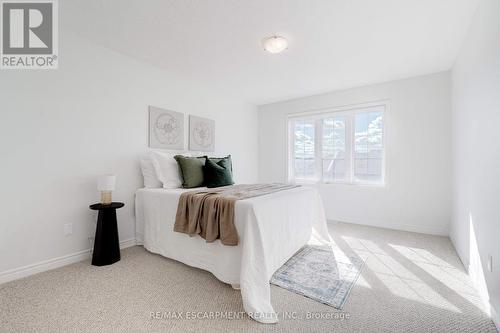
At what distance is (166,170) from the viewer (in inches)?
113

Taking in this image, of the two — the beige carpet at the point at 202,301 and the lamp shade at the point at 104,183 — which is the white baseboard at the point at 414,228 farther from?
the lamp shade at the point at 104,183

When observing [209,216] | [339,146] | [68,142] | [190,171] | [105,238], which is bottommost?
[105,238]

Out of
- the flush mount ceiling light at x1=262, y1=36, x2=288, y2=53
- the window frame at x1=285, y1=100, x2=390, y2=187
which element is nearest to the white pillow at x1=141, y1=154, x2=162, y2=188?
the flush mount ceiling light at x1=262, y1=36, x2=288, y2=53

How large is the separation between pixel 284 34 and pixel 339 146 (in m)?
2.50

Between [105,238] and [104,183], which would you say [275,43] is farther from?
[105,238]

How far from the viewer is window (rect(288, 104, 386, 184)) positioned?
3854mm

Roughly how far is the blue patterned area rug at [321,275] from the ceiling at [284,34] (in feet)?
7.68

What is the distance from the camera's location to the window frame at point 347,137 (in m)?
3.74

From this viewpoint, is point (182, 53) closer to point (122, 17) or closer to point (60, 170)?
point (122, 17)

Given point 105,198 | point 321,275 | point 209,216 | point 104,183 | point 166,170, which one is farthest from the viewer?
point 166,170

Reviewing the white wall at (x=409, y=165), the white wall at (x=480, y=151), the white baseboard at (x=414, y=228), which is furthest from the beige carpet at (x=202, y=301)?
the white wall at (x=409, y=165)

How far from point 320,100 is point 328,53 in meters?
1.64

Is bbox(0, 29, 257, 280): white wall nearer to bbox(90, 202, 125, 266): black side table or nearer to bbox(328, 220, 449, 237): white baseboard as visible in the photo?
bbox(90, 202, 125, 266): black side table

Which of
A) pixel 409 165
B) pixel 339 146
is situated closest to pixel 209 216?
pixel 339 146
